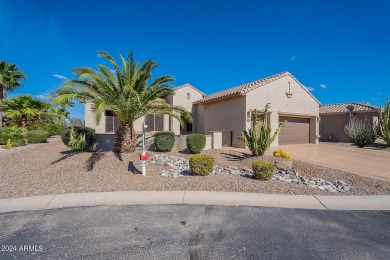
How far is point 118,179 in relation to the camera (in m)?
7.40

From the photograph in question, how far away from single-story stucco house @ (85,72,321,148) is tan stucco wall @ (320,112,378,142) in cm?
537

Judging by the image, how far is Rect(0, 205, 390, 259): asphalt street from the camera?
3.25m

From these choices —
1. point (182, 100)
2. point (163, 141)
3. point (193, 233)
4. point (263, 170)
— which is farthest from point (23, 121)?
point (193, 233)

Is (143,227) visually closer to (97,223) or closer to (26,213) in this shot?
(97,223)

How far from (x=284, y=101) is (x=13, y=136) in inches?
836

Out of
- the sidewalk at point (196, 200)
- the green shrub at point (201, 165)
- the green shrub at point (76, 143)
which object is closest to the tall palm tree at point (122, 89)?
the green shrub at point (76, 143)

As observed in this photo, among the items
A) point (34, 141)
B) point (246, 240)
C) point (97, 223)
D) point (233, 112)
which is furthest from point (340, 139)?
point (34, 141)

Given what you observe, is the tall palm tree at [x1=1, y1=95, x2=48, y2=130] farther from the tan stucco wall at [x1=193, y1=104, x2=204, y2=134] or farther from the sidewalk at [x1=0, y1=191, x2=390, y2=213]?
the sidewalk at [x1=0, y1=191, x2=390, y2=213]

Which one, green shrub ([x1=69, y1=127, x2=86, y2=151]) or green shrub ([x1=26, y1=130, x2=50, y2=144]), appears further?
green shrub ([x1=26, y1=130, x2=50, y2=144])

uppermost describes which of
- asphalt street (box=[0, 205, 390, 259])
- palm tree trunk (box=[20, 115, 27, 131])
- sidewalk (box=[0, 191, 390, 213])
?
palm tree trunk (box=[20, 115, 27, 131])

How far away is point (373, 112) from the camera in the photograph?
64.0 feet

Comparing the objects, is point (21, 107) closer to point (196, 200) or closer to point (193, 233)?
point (196, 200)

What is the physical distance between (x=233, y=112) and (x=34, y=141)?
16.8 m

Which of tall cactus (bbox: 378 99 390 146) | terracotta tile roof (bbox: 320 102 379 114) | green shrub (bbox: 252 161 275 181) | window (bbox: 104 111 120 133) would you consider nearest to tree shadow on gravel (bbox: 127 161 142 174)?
green shrub (bbox: 252 161 275 181)
